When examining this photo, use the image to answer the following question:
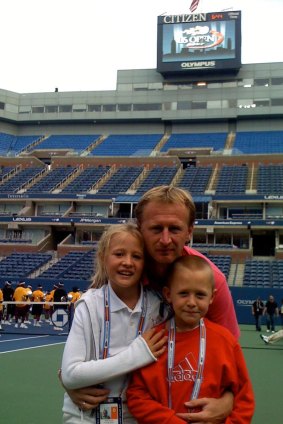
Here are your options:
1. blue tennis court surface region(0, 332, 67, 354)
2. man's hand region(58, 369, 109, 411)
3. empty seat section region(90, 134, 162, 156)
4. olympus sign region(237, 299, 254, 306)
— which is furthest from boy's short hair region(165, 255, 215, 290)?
empty seat section region(90, 134, 162, 156)

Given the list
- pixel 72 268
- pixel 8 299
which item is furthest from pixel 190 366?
pixel 72 268

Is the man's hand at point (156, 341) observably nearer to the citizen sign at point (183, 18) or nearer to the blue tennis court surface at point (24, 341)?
the blue tennis court surface at point (24, 341)

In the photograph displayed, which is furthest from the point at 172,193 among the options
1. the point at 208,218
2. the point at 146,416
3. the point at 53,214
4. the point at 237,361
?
the point at 53,214

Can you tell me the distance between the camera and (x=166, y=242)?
264cm

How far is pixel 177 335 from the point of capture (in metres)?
2.58

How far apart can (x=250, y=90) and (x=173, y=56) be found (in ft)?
30.2

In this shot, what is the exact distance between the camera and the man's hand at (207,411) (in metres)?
2.43

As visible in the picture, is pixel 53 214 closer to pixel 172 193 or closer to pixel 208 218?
pixel 208 218

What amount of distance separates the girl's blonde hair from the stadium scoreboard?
5253 centimetres

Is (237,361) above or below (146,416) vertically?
above

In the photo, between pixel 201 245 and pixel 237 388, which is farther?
pixel 201 245

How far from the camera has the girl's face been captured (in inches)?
103

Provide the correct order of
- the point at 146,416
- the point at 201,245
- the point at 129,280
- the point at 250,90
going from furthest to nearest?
1. the point at 250,90
2. the point at 201,245
3. the point at 129,280
4. the point at 146,416

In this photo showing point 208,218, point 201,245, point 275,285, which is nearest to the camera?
point 275,285
